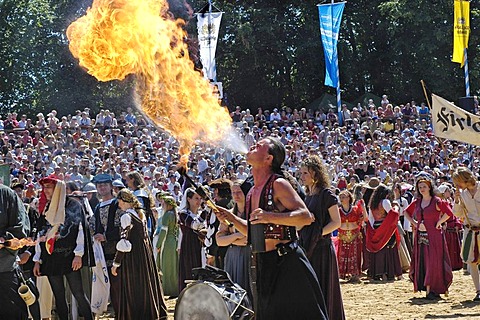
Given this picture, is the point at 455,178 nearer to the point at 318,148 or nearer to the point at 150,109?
the point at 150,109

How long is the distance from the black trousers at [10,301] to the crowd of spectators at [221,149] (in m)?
9.55

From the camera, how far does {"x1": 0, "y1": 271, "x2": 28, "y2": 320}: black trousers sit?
8.10 metres

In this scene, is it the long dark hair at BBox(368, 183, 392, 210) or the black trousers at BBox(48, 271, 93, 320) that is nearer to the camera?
the black trousers at BBox(48, 271, 93, 320)

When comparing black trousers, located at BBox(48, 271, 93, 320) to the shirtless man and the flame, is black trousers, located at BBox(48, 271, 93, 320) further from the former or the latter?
the shirtless man

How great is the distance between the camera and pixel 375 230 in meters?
15.2

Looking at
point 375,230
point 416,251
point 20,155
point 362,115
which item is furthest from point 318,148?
point 416,251

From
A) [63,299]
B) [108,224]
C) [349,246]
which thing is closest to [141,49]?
[108,224]

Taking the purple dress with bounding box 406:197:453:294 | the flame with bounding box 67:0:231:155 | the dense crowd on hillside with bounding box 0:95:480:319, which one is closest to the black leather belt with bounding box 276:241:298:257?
the dense crowd on hillside with bounding box 0:95:480:319

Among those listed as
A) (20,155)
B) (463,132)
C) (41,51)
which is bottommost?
(463,132)

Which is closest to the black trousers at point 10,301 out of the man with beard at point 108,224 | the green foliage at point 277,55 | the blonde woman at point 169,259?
the man with beard at point 108,224

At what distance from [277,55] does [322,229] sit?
35.5 metres

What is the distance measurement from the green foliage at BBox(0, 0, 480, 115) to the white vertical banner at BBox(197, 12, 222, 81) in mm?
10873

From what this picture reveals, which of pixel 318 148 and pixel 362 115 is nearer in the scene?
pixel 318 148

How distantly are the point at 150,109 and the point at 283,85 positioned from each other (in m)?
34.7
